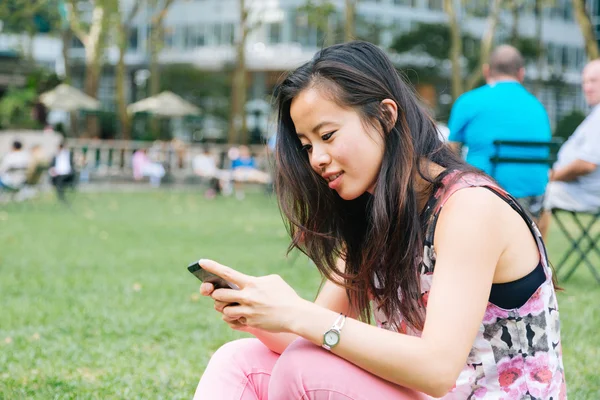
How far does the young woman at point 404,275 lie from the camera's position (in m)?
2.14

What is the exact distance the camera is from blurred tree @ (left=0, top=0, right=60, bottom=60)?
32.5 metres

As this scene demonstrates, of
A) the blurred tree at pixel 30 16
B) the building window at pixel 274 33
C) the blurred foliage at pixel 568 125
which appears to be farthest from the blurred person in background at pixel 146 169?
the building window at pixel 274 33

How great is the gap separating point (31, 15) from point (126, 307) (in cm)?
3281

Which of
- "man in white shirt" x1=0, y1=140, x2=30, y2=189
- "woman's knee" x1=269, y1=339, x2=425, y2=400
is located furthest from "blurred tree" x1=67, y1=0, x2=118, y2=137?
"woman's knee" x1=269, y1=339, x2=425, y2=400

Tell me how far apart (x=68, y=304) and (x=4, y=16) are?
29.2 metres

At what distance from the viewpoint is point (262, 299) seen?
222 centimetres

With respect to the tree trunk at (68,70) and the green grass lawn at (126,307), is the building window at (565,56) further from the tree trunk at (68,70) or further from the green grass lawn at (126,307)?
the green grass lawn at (126,307)

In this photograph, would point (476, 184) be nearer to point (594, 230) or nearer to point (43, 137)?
point (594, 230)

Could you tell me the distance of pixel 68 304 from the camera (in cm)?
663

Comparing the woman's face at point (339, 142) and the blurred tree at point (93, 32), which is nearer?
the woman's face at point (339, 142)

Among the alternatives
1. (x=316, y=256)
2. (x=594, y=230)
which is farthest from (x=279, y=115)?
(x=594, y=230)

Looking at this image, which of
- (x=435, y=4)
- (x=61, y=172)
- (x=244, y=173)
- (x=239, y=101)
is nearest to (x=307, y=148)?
(x=61, y=172)

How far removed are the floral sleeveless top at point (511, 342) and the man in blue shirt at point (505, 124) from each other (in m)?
5.30

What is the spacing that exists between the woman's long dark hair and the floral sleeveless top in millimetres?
75
